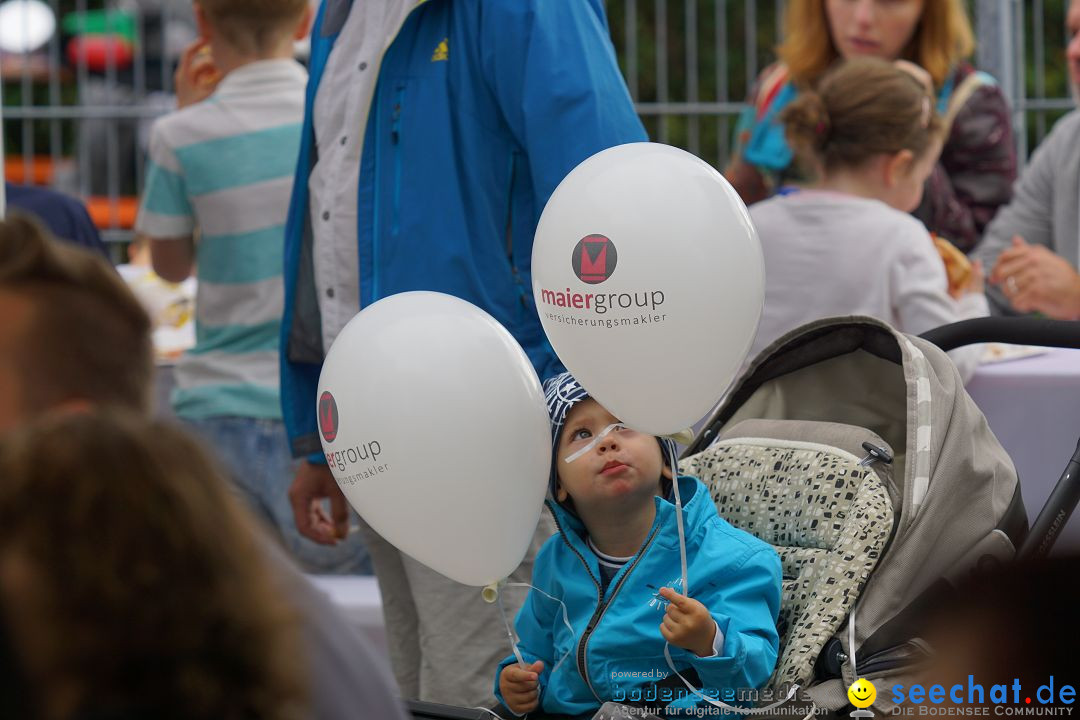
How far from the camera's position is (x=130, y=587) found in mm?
1119

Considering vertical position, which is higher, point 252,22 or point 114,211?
point 252,22

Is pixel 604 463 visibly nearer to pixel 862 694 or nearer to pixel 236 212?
pixel 862 694

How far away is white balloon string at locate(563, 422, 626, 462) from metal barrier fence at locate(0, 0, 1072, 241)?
13.9 ft

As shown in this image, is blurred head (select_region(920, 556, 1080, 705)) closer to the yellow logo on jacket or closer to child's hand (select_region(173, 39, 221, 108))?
the yellow logo on jacket

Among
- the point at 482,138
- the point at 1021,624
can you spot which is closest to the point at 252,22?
the point at 482,138

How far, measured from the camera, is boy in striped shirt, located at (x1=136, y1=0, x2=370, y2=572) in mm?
3551

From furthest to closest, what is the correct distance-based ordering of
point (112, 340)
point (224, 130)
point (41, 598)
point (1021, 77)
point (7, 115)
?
point (7, 115)
point (1021, 77)
point (224, 130)
point (112, 340)
point (41, 598)

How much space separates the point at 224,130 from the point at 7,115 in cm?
368

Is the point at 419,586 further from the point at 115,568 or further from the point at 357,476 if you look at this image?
the point at 115,568

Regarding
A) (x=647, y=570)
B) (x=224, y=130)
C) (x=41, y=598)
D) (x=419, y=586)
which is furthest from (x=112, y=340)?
(x=224, y=130)

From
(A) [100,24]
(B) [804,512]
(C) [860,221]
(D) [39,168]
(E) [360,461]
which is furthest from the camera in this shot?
(A) [100,24]

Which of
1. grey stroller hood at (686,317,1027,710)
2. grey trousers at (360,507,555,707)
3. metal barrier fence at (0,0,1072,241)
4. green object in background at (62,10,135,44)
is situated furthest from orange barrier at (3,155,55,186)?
grey stroller hood at (686,317,1027,710)

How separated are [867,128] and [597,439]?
1485mm

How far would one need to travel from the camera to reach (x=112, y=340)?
1.55 meters
